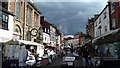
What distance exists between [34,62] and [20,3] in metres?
19.2

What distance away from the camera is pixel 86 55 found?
21891 millimetres

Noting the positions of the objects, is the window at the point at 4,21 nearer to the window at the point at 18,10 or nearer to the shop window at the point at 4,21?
the shop window at the point at 4,21

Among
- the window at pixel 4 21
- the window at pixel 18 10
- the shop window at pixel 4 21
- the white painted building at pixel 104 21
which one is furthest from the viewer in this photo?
the white painted building at pixel 104 21

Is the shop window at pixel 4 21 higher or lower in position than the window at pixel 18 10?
lower

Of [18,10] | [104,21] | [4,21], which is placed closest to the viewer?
[4,21]

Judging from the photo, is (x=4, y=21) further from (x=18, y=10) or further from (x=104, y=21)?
(x=104, y=21)

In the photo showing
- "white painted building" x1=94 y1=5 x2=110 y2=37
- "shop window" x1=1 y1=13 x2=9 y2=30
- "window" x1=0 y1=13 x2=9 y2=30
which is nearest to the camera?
"window" x1=0 y1=13 x2=9 y2=30

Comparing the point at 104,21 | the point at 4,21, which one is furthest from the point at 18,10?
the point at 104,21

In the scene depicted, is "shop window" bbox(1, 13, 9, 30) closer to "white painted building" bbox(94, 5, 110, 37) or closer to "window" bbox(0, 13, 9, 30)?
"window" bbox(0, 13, 9, 30)

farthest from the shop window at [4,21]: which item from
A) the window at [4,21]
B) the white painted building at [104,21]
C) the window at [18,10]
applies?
the white painted building at [104,21]

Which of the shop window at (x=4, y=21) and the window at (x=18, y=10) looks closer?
the shop window at (x=4, y=21)

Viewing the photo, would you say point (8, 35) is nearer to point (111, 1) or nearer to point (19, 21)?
point (19, 21)

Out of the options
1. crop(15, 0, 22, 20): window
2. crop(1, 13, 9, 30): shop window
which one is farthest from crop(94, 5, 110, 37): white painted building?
crop(1, 13, 9, 30): shop window

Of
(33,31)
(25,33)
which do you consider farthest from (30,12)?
(25,33)
